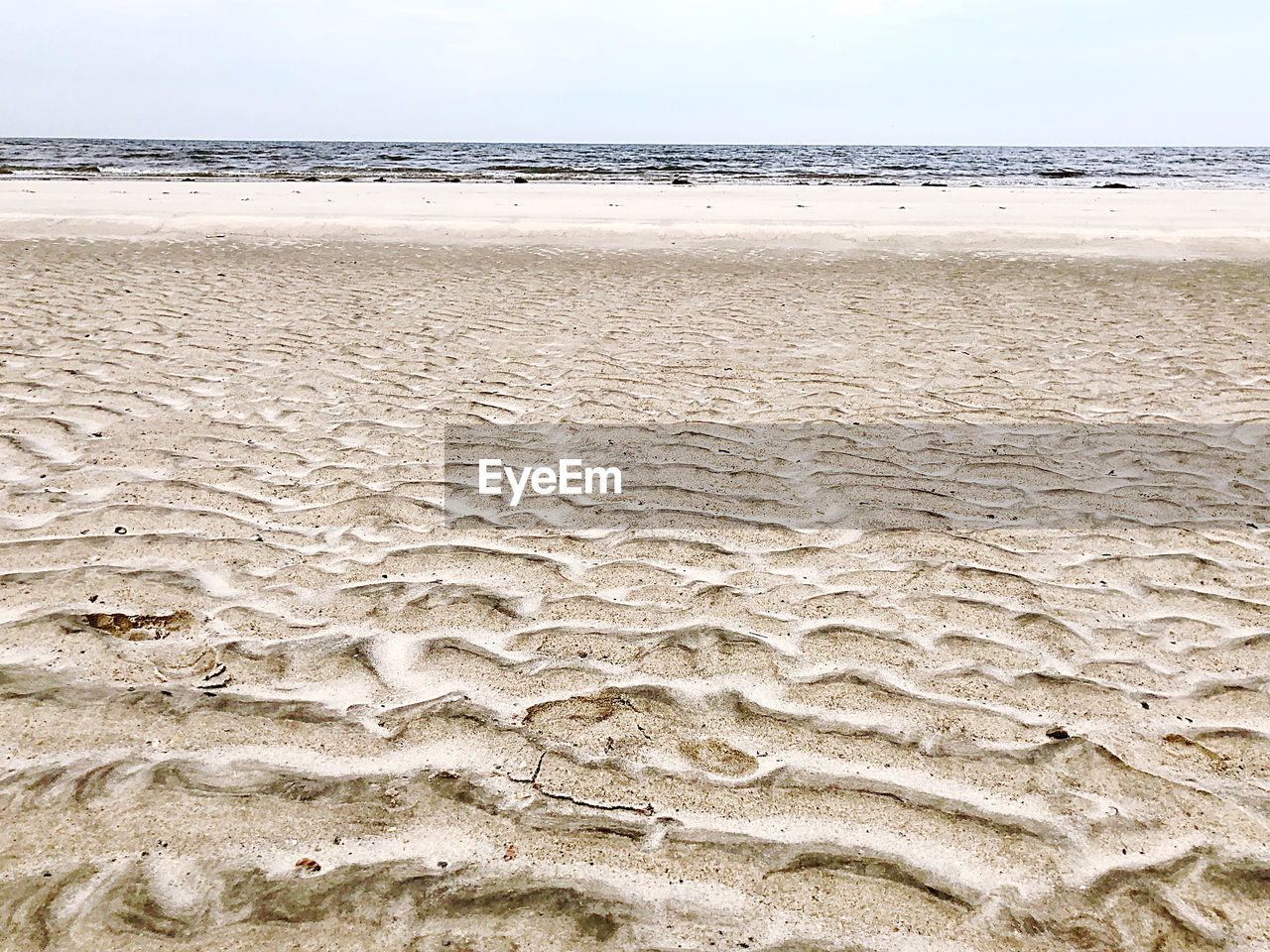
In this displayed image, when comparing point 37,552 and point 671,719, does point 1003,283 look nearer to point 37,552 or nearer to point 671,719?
point 671,719

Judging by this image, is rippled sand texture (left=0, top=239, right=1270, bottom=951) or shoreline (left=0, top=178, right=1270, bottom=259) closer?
rippled sand texture (left=0, top=239, right=1270, bottom=951)

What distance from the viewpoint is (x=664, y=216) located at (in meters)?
17.2

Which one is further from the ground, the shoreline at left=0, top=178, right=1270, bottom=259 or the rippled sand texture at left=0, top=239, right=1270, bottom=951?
the shoreline at left=0, top=178, right=1270, bottom=259

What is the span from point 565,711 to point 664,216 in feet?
51.4

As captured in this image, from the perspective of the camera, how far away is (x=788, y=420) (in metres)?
5.78

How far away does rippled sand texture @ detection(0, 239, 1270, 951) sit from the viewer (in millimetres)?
2154

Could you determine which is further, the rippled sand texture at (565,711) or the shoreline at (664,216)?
the shoreline at (664,216)

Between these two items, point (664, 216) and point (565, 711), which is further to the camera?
point (664, 216)

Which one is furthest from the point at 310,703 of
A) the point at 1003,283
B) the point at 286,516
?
the point at 1003,283

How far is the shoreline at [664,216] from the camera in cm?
1405

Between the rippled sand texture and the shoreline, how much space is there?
916 centimetres

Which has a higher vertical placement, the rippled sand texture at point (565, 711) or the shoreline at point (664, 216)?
the shoreline at point (664, 216)

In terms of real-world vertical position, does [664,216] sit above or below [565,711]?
above

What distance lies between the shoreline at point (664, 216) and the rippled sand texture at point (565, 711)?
916 centimetres
